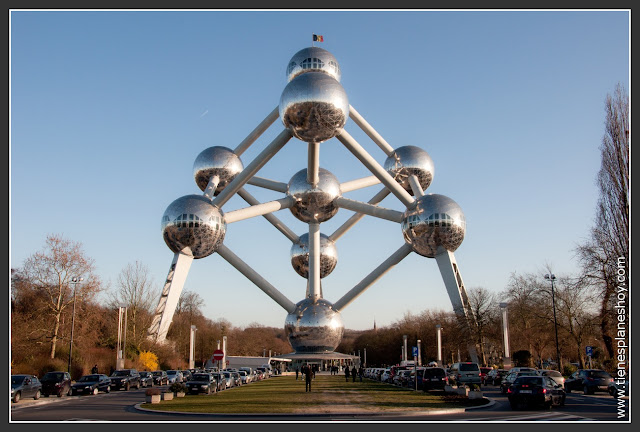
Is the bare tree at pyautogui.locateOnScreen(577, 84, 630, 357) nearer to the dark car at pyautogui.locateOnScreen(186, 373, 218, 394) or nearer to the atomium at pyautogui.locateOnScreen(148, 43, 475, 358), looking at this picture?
the atomium at pyautogui.locateOnScreen(148, 43, 475, 358)

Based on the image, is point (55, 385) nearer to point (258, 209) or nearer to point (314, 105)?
point (258, 209)

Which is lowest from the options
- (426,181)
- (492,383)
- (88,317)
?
(492,383)

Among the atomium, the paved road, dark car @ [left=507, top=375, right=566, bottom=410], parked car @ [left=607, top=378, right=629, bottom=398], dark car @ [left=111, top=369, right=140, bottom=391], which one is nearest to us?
the paved road

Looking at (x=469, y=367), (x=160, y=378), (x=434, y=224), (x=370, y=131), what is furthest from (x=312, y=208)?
(x=160, y=378)

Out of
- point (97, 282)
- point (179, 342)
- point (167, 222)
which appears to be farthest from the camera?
point (179, 342)

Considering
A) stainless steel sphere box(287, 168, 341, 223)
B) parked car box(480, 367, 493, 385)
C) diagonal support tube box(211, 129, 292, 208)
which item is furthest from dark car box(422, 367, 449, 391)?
diagonal support tube box(211, 129, 292, 208)

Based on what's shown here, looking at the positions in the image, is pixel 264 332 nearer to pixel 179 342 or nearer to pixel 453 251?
pixel 179 342

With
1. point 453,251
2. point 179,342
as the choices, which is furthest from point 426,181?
point 179,342
